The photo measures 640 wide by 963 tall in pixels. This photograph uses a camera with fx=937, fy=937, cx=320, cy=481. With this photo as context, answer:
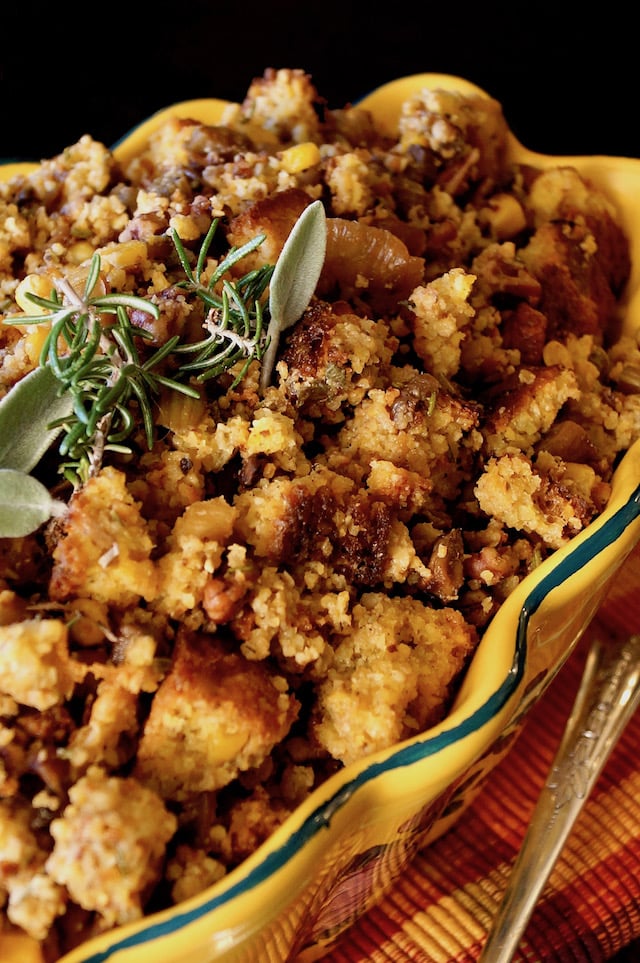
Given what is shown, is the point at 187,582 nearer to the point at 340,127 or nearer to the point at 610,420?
the point at 610,420

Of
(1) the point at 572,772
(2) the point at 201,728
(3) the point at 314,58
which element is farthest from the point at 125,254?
(3) the point at 314,58

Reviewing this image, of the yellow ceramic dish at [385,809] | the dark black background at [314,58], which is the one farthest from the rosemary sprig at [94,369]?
the dark black background at [314,58]

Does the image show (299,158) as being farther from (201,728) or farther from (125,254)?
(201,728)

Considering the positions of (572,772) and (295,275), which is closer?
(295,275)

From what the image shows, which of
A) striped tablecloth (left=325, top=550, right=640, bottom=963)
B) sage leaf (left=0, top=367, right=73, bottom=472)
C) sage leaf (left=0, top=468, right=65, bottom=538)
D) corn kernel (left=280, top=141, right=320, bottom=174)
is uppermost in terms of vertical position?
corn kernel (left=280, top=141, right=320, bottom=174)

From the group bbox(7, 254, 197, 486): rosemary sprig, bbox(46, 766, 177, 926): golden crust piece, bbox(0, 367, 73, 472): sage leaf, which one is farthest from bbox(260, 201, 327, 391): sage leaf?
bbox(46, 766, 177, 926): golden crust piece

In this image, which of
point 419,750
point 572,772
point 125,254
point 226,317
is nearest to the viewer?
point 419,750

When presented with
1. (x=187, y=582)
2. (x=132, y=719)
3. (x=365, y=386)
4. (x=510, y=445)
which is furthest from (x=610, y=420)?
(x=132, y=719)

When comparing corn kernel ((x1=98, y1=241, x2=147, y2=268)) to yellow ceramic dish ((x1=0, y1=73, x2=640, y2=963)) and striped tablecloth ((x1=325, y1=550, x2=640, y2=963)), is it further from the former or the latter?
striped tablecloth ((x1=325, y1=550, x2=640, y2=963))
